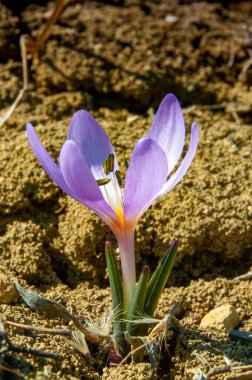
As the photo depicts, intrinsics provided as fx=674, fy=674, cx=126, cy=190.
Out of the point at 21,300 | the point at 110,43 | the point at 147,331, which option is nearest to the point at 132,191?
the point at 147,331

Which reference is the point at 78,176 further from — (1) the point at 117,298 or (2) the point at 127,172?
(1) the point at 117,298

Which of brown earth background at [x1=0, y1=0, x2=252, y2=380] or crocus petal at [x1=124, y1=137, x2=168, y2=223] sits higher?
crocus petal at [x1=124, y1=137, x2=168, y2=223]

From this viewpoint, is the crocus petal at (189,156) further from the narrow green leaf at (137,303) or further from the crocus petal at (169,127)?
the narrow green leaf at (137,303)

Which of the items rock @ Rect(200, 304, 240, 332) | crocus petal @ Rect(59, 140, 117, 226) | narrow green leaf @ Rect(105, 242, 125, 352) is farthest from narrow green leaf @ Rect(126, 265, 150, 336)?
rock @ Rect(200, 304, 240, 332)

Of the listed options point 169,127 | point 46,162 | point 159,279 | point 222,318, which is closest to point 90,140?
point 169,127

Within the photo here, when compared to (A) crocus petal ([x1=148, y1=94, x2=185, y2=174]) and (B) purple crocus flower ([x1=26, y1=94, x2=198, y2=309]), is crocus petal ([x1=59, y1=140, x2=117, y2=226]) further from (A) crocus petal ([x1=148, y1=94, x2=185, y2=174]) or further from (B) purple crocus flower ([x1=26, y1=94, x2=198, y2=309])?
(A) crocus petal ([x1=148, y1=94, x2=185, y2=174])

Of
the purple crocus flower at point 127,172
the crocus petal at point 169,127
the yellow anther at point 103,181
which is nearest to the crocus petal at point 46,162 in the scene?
the purple crocus flower at point 127,172
